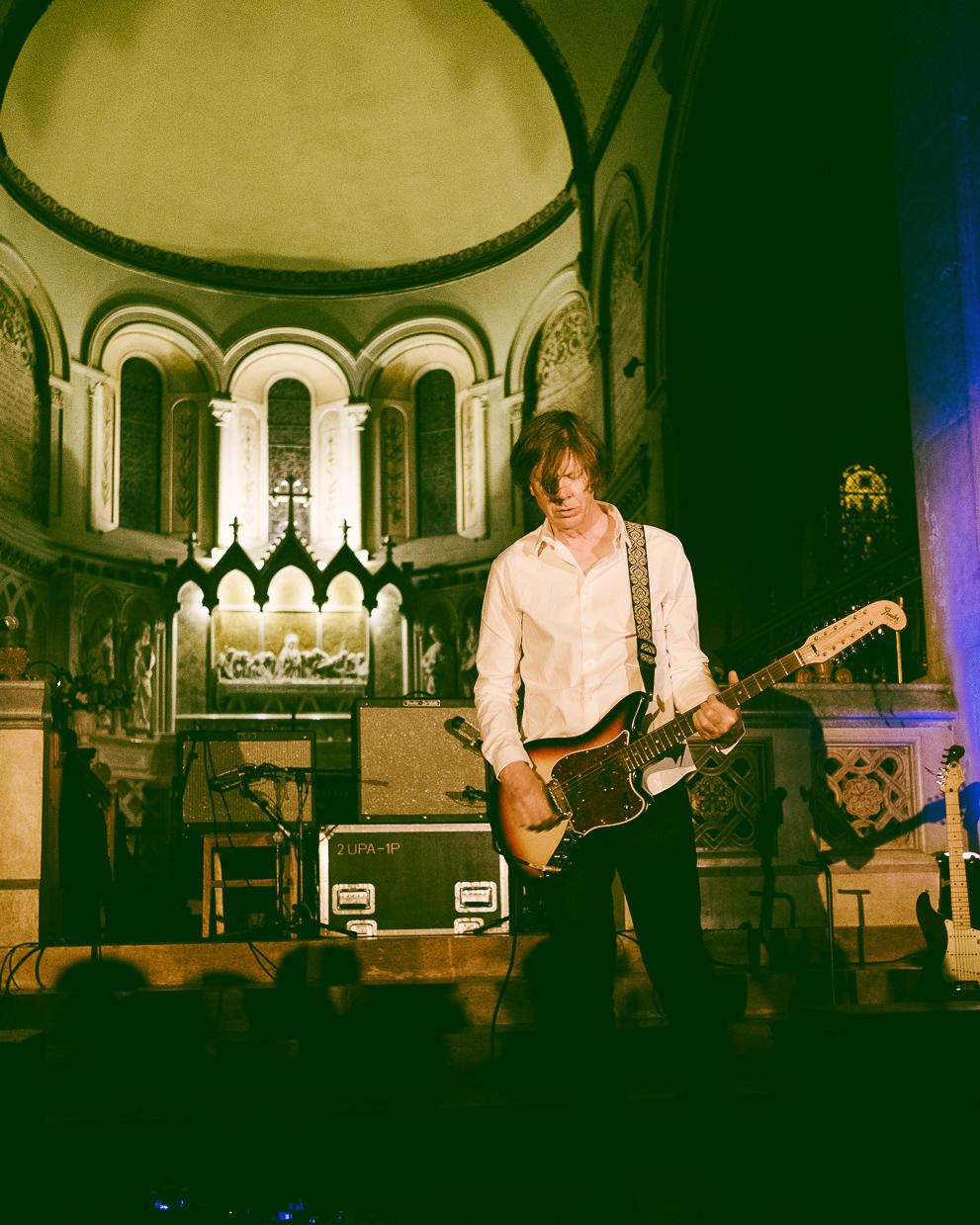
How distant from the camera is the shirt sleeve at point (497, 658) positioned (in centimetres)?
280

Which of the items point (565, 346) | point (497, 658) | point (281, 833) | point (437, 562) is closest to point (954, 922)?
point (497, 658)

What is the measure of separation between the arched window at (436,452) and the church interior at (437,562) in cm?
6

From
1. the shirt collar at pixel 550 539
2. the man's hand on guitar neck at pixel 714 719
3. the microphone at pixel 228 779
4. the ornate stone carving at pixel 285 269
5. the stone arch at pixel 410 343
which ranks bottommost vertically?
the microphone at pixel 228 779

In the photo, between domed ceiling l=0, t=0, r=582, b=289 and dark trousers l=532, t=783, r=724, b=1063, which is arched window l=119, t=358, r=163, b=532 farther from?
dark trousers l=532, t=783, r=724, b=1063

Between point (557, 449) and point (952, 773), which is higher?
point (557, 449)

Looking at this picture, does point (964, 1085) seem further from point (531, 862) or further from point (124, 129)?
point (124, 129)

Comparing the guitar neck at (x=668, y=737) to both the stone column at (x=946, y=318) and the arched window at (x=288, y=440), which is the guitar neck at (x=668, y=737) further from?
the arched window at (x=288, y=440)

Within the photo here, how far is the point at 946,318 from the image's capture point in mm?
5754

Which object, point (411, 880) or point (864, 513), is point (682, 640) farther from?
point (864, 513)

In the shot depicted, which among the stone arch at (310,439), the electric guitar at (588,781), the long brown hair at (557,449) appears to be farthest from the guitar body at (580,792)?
the stone arch at (310,439)

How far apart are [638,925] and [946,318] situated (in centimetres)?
425

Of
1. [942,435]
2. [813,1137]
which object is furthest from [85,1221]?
[942,435]

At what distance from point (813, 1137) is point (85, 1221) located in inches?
67.9

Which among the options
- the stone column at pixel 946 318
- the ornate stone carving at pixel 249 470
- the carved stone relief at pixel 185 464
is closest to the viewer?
the stone column at pixel 946 318
